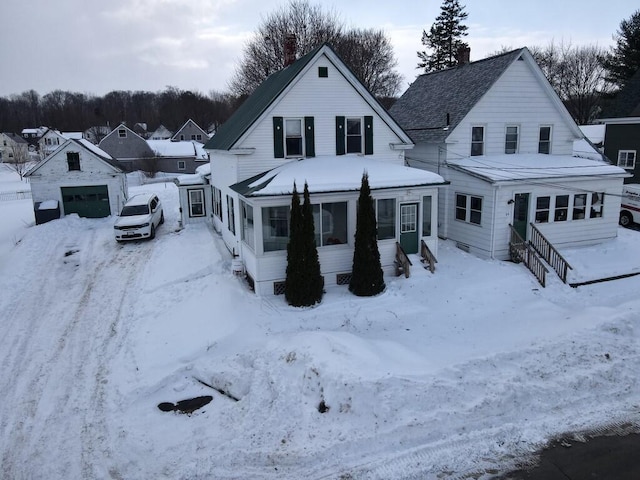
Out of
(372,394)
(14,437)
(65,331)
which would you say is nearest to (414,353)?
(372,394)

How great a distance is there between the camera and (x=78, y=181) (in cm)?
2647

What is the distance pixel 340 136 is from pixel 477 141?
6941mm

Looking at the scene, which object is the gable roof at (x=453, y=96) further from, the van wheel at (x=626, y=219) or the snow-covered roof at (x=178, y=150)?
the snow-covered roof at (x=178, y=150)

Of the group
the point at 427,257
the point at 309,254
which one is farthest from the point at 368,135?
the point at 309,254

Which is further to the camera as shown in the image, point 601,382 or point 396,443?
point 601,382

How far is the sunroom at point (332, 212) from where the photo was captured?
1502cm

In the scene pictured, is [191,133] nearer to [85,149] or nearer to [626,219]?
[85,149]

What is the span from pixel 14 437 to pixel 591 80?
69982 mm

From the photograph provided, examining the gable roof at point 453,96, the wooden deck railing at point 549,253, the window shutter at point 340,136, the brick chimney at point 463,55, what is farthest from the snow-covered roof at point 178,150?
the wooden deck railing at point 549,253

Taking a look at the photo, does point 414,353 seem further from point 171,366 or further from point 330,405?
point 171,366

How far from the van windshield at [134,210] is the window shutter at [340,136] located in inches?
432

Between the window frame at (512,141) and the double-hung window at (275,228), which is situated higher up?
the window frame at (512,141)

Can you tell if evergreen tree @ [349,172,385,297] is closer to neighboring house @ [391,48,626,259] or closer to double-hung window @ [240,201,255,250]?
double-hung window @ [240,201,255,250]

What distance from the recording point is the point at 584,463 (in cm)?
787
